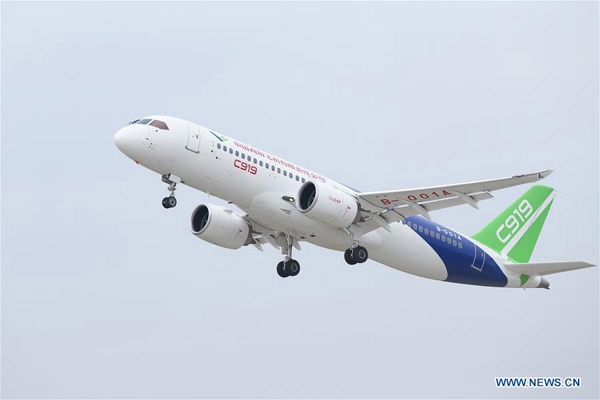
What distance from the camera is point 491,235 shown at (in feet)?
162

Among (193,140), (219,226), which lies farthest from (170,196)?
(219,226)

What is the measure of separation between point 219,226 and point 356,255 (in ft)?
→ 19.9

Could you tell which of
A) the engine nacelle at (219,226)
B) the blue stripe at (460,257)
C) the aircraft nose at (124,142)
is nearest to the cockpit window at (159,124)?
the aircraft nose at (124,142)

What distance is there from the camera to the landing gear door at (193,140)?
3881cm

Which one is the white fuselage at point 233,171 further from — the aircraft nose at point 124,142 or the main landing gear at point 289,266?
the main landing gear at point 289,266

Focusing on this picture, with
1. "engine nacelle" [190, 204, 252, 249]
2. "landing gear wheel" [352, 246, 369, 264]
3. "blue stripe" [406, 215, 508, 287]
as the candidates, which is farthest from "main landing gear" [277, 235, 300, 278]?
"blue stripe" [406, 215, 508, 287]

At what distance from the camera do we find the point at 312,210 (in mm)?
39750

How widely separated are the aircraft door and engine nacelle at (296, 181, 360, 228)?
845cm

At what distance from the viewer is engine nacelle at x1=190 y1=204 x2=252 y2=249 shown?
4391cm

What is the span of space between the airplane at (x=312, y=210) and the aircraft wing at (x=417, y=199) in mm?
39

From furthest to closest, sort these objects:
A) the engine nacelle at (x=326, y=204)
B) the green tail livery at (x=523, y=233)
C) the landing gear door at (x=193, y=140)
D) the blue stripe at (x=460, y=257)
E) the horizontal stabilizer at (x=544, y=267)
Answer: the green tail livery at (x=523, y=233) < the blue stripe at (x=460, y=257) < the horizontal stabilizer at (x=544, y=267) < the engine nacelle at (x=326, y=204) < the landing gear door at (x=193, y=140)

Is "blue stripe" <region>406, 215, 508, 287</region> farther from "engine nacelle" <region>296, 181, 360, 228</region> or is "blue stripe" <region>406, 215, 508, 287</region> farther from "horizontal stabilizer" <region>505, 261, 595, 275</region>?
"engine nacelle" <region>296, 181, 360, 228</region>

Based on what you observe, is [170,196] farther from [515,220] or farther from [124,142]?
[515,220]

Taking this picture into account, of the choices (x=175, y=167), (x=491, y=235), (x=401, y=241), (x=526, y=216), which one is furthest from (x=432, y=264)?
(x=175, y=167)
